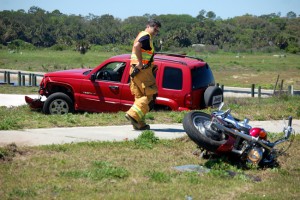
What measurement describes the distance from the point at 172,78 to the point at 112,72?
4.42 feet

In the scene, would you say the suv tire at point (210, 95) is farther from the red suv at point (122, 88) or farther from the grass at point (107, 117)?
the grass at point (107, 117)

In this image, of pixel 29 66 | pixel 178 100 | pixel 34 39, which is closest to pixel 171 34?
pixel 34 39

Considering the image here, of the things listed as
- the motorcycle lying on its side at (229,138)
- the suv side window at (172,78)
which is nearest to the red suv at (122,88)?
the suv side window at (172,78)

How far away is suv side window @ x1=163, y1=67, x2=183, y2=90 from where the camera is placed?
40.2ft

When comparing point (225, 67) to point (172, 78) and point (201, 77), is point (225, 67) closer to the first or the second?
point (201, 77)

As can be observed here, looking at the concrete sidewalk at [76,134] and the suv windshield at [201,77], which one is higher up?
the suv windshield at [201,77]

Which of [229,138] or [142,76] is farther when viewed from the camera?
[142,76]

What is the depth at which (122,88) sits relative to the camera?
12398 millimetres

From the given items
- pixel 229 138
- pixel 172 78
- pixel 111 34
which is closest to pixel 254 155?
pixel 229 138

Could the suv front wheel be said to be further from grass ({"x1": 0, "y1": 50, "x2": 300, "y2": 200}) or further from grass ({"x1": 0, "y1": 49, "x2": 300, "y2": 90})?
grass ({"x1": 0, "y1": 49, "x2": 300, "y2": 90})

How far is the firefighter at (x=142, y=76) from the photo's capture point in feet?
Result: 31.1

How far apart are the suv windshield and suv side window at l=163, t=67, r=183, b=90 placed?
12.0 inches

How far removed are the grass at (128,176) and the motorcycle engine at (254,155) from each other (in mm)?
117

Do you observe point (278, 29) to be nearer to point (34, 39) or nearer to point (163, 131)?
point (34, 39)
